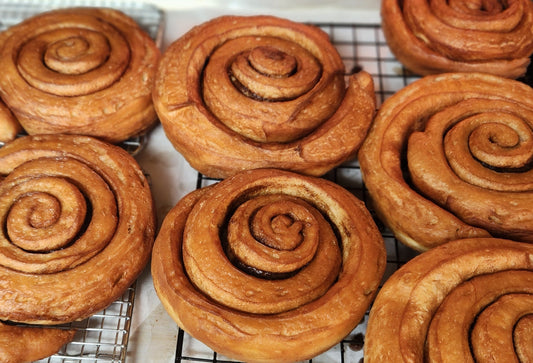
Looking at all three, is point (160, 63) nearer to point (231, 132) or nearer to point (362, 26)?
point (231, 132)

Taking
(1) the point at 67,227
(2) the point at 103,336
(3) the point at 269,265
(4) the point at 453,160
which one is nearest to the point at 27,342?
(2) the point at 103,336

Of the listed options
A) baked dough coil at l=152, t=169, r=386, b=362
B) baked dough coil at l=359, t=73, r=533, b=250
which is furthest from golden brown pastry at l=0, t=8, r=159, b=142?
baked dough coil at l=359, t=73, r=533, b=250

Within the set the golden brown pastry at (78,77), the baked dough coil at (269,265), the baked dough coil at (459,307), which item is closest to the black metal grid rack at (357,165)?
the baked dough coil at (269,265)

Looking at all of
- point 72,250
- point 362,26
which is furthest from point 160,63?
point 362,26

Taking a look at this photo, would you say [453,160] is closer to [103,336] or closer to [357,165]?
[357,165]

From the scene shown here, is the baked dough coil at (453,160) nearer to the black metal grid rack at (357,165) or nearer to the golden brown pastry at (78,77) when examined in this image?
the black metal grid rack at (357,165)

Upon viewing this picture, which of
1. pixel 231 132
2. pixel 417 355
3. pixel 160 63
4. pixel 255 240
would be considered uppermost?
pixel 160 63

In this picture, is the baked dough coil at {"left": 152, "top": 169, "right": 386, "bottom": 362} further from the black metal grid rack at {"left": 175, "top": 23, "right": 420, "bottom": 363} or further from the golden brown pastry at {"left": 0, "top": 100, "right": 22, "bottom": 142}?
the golden brown pastry at {"left": 0, "top": 100, "right": 22, "bottom": 142}
